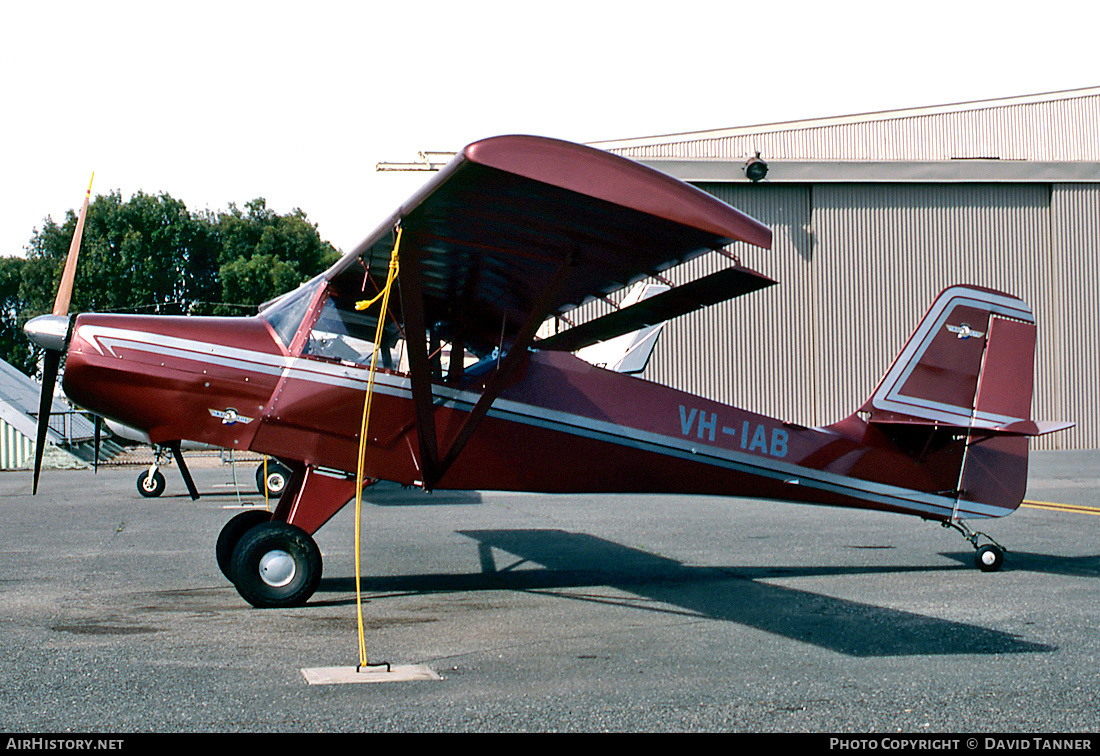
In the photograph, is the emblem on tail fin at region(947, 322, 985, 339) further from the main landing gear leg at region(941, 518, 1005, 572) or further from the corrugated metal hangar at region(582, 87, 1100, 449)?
the corrugated metal hangar at region(582, 87, 1100, 449)

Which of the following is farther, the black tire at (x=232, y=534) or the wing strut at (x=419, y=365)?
the black tire at (x=232, y=534)

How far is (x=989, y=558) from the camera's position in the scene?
8.54 m

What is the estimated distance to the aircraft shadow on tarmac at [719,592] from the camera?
19.1 ft

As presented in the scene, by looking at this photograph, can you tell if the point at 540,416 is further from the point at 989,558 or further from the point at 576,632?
the point at 989,558

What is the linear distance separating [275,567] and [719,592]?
3446mm

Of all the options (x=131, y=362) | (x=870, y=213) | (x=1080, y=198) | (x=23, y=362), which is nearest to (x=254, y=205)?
(x=23, y=362)

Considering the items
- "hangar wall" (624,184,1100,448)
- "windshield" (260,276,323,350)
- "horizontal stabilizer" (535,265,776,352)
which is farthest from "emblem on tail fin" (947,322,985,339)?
"hangar wall" (624,184,1100,448)

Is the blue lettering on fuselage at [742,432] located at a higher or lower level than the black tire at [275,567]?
higher

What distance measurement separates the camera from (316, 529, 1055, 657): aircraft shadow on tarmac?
584 cm

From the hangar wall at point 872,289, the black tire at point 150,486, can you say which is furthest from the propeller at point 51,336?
the hangar wall at point 872,289

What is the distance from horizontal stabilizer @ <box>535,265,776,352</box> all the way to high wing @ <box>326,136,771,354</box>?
29 centimetres

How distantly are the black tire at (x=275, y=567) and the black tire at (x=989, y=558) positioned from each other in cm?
577

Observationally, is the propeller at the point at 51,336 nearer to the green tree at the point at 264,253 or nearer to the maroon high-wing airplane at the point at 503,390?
the maroon high-wing airplane at the point at 503,390

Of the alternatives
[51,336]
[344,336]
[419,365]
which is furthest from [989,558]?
[51,336]
